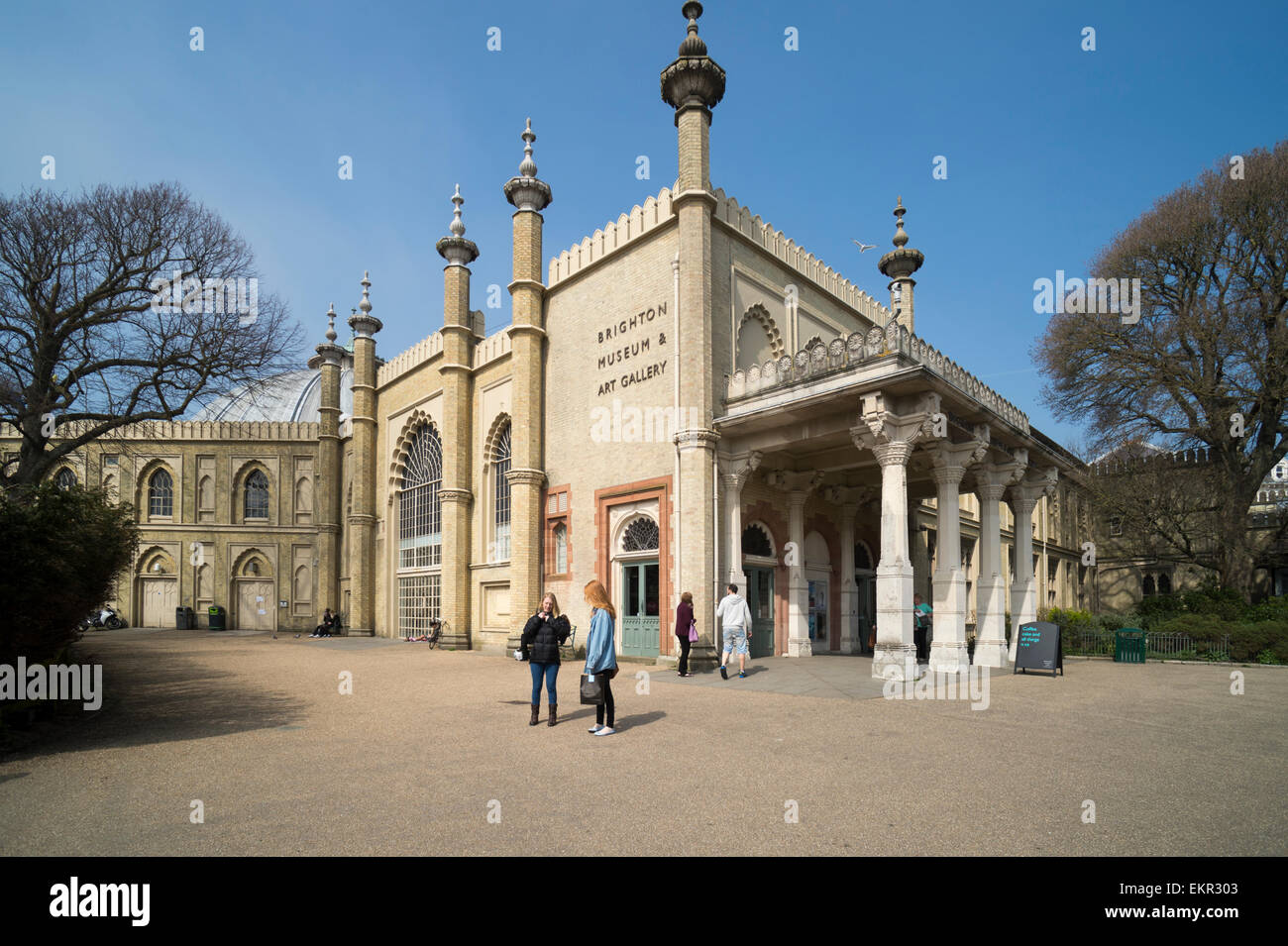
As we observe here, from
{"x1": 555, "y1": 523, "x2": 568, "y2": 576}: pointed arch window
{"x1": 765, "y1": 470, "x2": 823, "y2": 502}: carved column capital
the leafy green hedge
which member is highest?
{"x1": 765, "y1": 470, "x2": 823, "y2": 502}: carved column capital

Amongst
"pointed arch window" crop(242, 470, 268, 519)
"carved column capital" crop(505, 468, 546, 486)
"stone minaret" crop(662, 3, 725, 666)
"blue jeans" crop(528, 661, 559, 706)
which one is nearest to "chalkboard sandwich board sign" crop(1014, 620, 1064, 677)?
"stone minaret" crop(662, 3, 725, 666)

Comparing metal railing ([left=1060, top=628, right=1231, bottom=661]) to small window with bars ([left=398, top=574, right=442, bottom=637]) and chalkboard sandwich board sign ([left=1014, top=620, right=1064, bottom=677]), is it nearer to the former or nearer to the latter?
chalkboard sandwich board sign ([left=1014, top=620, right=1064, bottom=677])

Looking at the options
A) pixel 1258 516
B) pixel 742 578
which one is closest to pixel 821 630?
pixel 742 578

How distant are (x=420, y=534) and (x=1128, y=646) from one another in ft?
79.4

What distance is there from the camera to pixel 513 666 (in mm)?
17578

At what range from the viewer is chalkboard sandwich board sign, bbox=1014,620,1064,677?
14938 mm

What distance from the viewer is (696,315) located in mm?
16391

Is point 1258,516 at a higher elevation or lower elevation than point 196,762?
higher

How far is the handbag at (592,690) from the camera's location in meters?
8.27

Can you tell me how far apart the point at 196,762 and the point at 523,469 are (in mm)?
14128

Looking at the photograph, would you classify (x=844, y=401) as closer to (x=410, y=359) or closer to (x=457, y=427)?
(x=457, y=427)

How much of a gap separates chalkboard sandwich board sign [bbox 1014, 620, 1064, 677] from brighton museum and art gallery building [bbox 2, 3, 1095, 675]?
1.21 meters

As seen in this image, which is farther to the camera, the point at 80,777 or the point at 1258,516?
the point at 1258,516

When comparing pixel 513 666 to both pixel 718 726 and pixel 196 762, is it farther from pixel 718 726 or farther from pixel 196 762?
pixel 196 762
